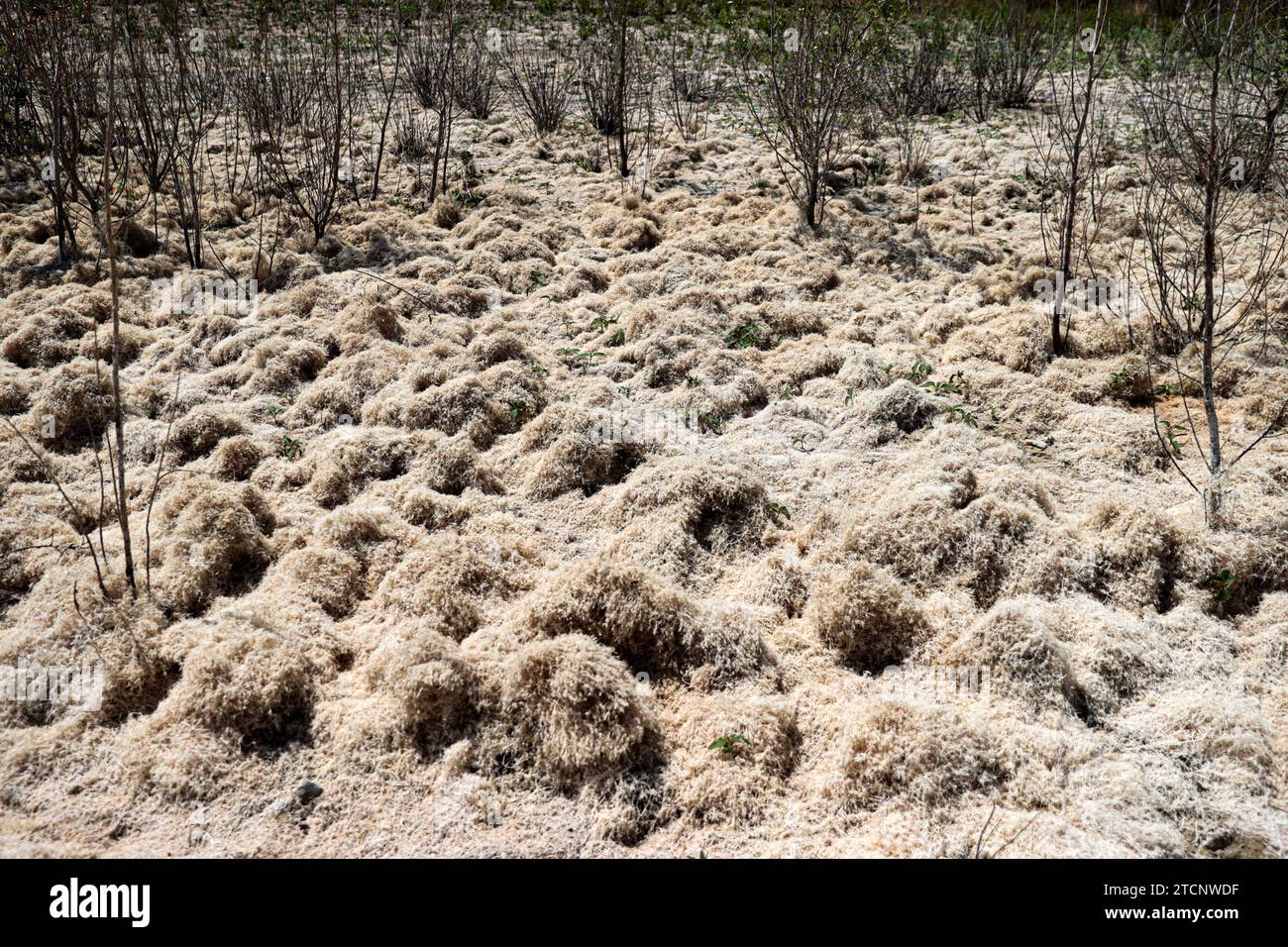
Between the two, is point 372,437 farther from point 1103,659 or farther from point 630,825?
point 1103,659

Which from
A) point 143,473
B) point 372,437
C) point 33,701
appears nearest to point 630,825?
point 33,701

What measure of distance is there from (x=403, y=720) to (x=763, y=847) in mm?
1117

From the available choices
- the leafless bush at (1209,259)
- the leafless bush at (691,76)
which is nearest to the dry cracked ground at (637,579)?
the leafless bush at (1209,259)

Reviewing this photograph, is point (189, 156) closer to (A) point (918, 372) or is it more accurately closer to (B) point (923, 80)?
(A) point (918, 372)

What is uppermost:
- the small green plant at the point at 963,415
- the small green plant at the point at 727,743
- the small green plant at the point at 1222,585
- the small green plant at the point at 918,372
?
the small green plant at the point at 918,372

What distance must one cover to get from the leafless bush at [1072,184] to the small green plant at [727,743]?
3136mm

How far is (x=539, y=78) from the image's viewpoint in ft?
28.9

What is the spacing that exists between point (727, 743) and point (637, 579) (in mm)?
684

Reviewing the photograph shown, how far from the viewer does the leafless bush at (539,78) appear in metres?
8.66

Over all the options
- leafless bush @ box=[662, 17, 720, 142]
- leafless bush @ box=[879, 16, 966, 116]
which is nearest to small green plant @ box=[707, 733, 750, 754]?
leafless bush @ box=[662, 17, 720, 142]

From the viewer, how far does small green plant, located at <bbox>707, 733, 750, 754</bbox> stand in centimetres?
250

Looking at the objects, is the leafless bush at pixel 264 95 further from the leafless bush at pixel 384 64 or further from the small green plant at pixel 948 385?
the small green plant at pixel 948 385

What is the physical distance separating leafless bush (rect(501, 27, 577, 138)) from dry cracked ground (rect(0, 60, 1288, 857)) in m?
3.77

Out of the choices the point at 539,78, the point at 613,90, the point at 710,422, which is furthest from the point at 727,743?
the point at 539,78
